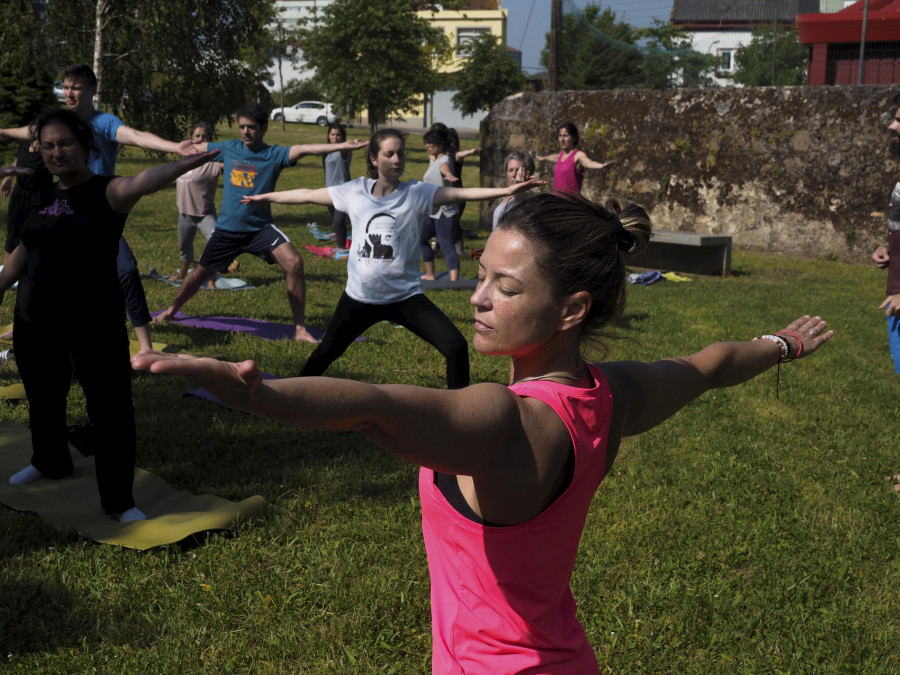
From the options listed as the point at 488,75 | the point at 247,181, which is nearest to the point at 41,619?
the point at 247,181

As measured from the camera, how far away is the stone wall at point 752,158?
13969 millimetres

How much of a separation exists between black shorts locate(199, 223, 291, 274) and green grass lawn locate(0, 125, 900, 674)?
5.61 ft

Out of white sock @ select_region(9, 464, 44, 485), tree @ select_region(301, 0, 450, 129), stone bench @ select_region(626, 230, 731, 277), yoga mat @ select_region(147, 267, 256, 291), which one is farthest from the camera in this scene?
tree @ select_region(301, 0, 450, 129)

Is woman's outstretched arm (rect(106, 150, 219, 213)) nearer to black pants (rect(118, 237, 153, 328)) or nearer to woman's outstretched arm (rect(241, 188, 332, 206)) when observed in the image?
woman's outstretched arm (rect(241, 188, 332, 206))

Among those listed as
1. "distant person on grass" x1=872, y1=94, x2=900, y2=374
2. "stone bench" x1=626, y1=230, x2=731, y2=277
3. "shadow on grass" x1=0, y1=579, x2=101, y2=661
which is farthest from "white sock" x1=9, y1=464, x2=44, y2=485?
"stone bench" x1=626, y1=230, x2=731, y2=277

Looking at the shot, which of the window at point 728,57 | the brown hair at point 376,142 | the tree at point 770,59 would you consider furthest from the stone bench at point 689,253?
the window at point 728,57

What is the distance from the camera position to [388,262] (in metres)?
6.05

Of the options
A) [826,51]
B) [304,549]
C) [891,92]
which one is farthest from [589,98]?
[304,549]

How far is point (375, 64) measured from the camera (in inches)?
1487

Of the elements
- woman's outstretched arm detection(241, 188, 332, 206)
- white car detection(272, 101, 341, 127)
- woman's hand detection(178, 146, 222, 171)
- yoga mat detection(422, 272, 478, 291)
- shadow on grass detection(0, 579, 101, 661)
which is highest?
white car detection(272, 101, 341, 127)

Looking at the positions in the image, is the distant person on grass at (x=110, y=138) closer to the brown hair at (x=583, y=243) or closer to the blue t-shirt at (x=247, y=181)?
the blue t-shirt at (x=247, y=181)

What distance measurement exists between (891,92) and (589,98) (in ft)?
17.2

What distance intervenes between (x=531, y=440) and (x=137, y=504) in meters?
3.80

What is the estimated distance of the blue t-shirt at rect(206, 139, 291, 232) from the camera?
8820 millimetres
